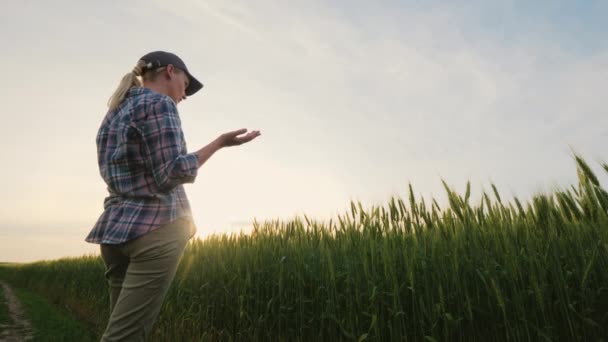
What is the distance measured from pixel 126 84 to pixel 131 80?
45mm

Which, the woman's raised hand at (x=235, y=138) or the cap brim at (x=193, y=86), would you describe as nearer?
the woman's raised hand at (x=235, y=138)

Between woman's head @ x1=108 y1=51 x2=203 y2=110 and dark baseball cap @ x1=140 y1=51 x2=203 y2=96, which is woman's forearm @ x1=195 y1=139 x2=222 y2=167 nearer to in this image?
woman's head @ x1=108 y1=51 x2=203 y2=110

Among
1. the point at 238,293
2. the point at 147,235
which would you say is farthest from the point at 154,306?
the point at 238,293

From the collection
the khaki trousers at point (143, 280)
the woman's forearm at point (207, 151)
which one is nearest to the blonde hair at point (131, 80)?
the woman's forearm at point (207, 151)

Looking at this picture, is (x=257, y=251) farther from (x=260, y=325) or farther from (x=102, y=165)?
(x=102, y=165)

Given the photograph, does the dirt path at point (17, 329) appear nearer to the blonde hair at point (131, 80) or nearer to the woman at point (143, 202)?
the woman at point (143, 202)

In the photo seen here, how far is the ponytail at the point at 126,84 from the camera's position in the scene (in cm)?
235

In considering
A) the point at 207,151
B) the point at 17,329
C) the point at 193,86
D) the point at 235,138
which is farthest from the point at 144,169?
the point at 17,329

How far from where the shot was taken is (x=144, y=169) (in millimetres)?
2193

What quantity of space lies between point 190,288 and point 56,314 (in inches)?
292

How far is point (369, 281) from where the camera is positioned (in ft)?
9.54

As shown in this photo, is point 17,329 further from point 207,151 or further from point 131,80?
point 207,151

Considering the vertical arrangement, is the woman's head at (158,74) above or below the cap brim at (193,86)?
below

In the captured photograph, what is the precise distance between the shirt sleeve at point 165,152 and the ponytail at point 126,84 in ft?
1.09
